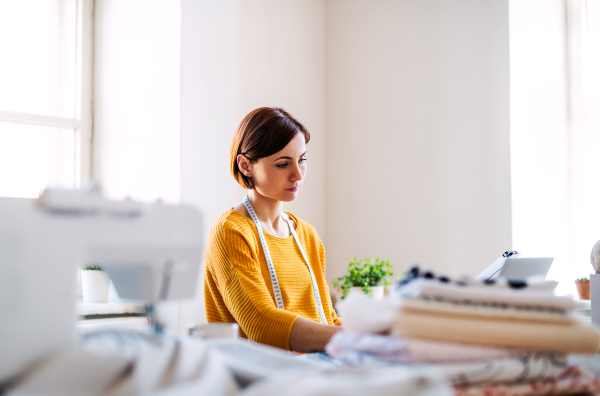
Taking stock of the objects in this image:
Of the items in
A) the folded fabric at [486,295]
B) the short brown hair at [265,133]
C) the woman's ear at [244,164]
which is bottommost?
the folded fabric at [486,295]

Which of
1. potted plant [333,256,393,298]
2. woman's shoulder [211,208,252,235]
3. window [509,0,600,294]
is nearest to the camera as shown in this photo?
woman's shoulder [211,208,252,235]

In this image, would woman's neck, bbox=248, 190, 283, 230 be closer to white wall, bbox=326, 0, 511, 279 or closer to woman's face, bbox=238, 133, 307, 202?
woman's face, bbox=238, 133, 307, 202

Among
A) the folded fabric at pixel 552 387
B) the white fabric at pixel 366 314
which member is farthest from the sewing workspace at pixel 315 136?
the folded fabric at pixel 552 387

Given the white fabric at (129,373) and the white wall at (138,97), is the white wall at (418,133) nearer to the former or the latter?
the white wall at (138,97)

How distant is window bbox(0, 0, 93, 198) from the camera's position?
268cm

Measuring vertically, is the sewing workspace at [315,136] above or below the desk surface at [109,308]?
above

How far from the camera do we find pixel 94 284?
264cm

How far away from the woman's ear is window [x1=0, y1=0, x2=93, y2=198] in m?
1.25

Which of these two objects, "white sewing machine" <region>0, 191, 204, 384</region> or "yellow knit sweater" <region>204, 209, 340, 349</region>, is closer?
"white sewing machine" <region>0, 191, 204, 384</region>

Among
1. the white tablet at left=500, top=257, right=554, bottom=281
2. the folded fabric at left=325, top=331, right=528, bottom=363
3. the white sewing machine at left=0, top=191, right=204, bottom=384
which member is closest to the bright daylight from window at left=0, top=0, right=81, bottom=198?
the white sewing machine at left=0, top=191, right=204, bottom=384

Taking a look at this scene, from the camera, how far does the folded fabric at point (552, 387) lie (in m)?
0.67

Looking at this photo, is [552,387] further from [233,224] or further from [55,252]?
[233,224]

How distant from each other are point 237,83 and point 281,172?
4.49ft

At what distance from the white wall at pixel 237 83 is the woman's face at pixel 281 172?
85cm
